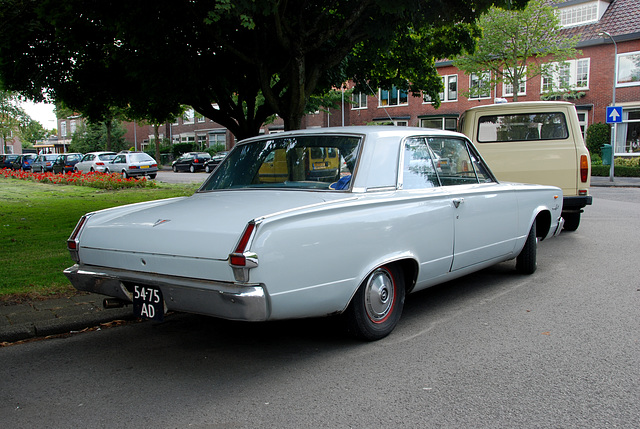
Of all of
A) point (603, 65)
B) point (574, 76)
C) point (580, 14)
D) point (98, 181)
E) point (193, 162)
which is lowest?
point (98, 181)

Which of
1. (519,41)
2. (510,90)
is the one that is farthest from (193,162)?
(519,41)

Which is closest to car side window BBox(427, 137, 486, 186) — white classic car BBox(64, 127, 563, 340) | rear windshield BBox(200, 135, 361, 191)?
white classic car BBox(64, 127, 563, 340)

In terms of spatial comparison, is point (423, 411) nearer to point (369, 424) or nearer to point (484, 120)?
point (369, 424)

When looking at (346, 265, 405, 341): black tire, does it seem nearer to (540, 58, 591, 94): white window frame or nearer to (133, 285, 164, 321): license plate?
(133, 285, 164, 321): license plate

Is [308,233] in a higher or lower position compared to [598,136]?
lower

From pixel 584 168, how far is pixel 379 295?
595 centimetres

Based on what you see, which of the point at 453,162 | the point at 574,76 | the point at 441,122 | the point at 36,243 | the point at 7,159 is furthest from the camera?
the point at 7,159

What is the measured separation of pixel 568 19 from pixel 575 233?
28.7 metres

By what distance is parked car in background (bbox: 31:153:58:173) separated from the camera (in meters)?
41.4

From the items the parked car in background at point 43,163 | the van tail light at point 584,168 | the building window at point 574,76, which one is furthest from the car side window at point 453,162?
the parked car in background at point 43,163

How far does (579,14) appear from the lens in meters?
33.0

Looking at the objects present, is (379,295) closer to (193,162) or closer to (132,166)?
(132,166)

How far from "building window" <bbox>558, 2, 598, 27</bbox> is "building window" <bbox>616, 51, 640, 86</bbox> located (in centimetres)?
341

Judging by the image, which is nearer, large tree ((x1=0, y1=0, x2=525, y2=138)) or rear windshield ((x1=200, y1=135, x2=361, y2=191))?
rear windshield ((x1=200, y1=135, x2=361, y2=191))
